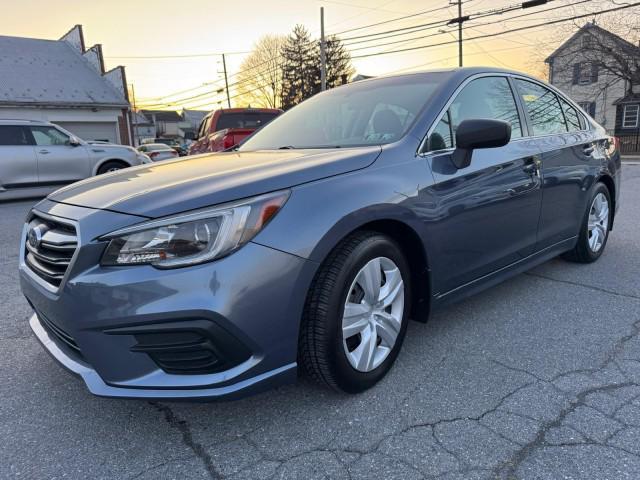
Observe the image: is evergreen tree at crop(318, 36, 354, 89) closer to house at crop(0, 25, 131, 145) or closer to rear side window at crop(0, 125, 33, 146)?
house at crop(0, 25, 131, 145)

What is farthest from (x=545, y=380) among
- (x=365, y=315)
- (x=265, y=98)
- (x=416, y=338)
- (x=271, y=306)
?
(x=265, y=98)

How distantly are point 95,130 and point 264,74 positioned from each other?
3051cm

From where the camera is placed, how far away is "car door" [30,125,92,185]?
10203 millimetres

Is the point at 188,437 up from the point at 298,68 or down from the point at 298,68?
down

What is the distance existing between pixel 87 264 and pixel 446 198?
1.77 m

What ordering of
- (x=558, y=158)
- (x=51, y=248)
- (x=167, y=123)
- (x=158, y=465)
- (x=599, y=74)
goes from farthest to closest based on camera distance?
(x=167, y=123)
(x=599, y=74)
(x=558, y=158)
(x=51, y=248)
(x=158, y=465)

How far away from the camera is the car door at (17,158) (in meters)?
9.82

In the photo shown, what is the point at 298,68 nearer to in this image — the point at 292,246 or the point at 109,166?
the point at 109,166

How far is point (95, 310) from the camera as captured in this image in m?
1.81

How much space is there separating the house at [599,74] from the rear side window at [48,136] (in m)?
25.8

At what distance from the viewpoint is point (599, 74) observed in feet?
98.2

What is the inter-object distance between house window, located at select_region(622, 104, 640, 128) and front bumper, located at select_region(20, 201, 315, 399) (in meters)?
39.6

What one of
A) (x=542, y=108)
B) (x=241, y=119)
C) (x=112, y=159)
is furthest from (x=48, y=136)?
(x=542, y=108)

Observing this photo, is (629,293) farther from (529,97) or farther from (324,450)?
(324,450)
